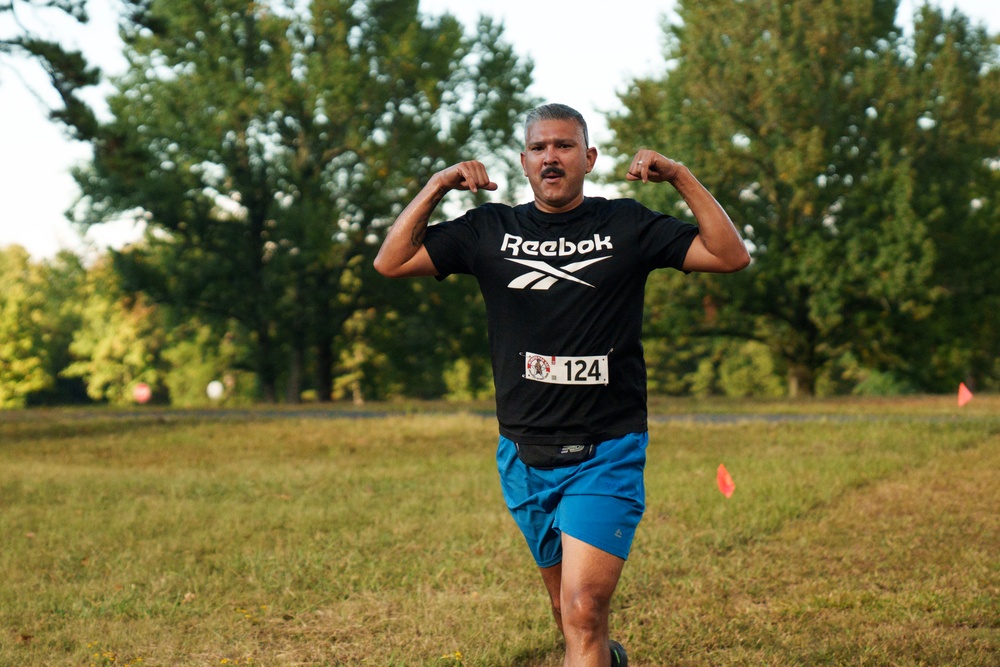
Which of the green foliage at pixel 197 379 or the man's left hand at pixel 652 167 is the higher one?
the man's left hand at pixel 652 167

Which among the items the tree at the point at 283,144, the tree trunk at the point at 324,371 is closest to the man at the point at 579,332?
the tree at the point at 283,144

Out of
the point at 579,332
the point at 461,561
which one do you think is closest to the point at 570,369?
the point at 579,332

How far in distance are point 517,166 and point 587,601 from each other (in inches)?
1340

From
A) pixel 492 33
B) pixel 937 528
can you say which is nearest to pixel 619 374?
pixel 937 528

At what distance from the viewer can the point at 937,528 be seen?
875 centimetres

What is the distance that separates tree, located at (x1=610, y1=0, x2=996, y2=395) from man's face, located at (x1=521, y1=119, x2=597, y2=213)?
27.2 m

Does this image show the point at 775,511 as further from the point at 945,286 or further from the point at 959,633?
the point at 945,286

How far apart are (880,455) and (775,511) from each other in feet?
14.9

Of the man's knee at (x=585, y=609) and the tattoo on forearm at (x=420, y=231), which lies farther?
the tattoo on forearm at (x=420, y=231)

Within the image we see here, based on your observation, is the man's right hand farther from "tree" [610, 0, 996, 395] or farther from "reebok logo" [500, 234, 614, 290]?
"tree" [610, 0, 996, 395]

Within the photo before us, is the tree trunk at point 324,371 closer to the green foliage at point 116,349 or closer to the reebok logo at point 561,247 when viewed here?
the green foliage at point 116,349

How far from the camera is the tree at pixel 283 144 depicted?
33531mm

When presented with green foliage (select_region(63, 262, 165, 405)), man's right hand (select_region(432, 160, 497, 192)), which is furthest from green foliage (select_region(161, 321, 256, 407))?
man's right hand (select_region(432, 160, 497, 192))

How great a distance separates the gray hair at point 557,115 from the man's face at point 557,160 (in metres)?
0.02
